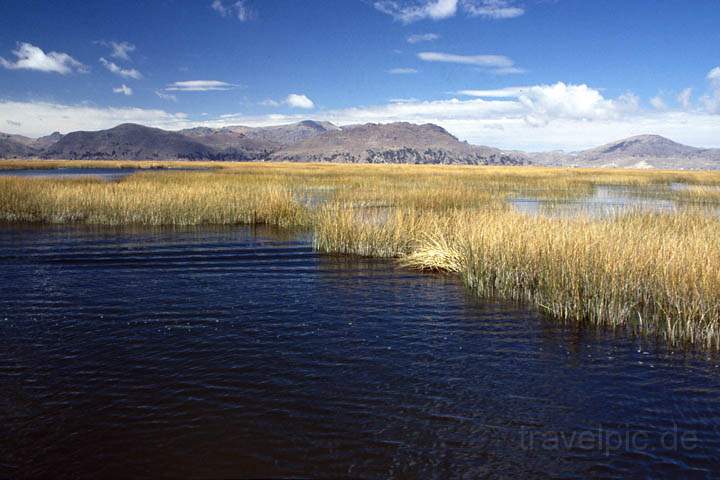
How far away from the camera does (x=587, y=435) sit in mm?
5688

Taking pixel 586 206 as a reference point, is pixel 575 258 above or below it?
below

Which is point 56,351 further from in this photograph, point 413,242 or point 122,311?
point 413,242

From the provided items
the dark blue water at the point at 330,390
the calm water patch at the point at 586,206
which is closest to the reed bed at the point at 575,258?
the dark blue water at the point at 330,390

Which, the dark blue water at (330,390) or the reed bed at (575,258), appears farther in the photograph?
the reed bed at (575,258)

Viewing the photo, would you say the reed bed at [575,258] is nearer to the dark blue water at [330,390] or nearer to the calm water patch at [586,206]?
the dark blue water at [330,390]

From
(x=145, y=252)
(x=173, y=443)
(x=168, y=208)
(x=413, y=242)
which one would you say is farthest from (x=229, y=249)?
(x=173, y=443)

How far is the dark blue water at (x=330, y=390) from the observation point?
525 cm

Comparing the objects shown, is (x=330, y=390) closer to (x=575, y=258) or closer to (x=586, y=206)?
(x=575, y=258)

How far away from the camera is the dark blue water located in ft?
17.2

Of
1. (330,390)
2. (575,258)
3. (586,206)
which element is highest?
(586,206)

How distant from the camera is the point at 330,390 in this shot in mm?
6715

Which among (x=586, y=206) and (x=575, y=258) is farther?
(x=586, y=206)

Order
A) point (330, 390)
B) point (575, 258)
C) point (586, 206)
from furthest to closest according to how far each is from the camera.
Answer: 1. point (586, 206)
2. point (575, 258)
3. point (330, 390)

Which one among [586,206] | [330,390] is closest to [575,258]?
[330,390]
